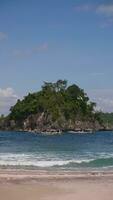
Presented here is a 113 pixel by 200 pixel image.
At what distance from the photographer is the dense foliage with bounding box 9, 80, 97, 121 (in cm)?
15462

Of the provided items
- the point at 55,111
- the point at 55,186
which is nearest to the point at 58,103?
the point at 55,111

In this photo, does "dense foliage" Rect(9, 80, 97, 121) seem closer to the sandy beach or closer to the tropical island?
the tropical island

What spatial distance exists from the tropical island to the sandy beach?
12715 centimetres

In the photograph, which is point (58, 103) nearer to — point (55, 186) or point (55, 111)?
point (55, 111)

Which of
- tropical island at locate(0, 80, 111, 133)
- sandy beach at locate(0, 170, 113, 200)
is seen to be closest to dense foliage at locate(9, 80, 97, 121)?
tropical island at locate(0, 80, 111, 133)

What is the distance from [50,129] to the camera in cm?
15112

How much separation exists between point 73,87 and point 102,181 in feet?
451

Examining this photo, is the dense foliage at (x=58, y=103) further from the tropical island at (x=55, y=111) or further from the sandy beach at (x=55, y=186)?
the sandy beach at (x=55, y=186)

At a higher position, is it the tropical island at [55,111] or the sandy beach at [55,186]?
the tropical island at [55,111]

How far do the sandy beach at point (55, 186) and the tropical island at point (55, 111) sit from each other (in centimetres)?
12715

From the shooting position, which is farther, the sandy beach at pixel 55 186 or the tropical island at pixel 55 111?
the tropical island at pixel 55 111

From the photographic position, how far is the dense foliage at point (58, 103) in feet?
507

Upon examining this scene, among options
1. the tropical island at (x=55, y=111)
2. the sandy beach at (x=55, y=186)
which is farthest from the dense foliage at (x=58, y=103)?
the sandy beach at (x=55, y=186)

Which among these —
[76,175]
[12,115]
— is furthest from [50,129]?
[76,175]
